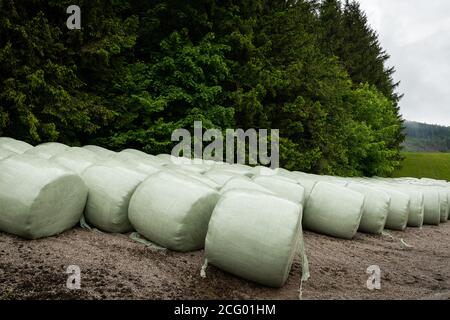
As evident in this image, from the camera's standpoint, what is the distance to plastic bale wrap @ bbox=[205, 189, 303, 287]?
374 cm

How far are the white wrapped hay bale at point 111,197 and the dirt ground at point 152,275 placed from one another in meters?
0.22

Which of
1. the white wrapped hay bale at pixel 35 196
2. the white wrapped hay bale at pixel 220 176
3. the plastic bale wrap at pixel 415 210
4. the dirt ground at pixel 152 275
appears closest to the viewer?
the dirt ground at pixel 152 275

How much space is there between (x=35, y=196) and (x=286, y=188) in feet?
13.8

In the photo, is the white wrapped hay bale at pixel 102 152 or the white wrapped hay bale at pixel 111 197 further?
the white wrapped hay bale at pixel 102 152

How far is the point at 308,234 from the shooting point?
6.96 metres

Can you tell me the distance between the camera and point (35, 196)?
4348mm

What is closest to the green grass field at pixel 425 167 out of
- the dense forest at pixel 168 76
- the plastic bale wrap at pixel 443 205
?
the dense forest at pixel 168 76

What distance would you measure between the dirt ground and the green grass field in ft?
138

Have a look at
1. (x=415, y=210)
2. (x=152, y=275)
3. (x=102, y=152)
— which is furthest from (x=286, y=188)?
(x=415, y=210)

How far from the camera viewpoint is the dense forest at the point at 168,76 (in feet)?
35.6

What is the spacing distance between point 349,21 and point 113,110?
31.9 meters

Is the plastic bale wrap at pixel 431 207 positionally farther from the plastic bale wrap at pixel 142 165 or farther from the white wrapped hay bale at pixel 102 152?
the white wrapped hay bale at pixel 102 152

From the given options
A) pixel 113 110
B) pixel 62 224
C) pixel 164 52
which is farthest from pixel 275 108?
pixel 62 224

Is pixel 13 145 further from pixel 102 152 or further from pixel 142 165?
pixel 142 165
